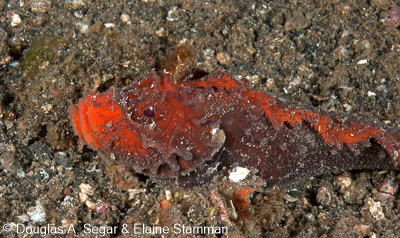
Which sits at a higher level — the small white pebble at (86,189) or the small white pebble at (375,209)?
the small white pebble at (86,189)

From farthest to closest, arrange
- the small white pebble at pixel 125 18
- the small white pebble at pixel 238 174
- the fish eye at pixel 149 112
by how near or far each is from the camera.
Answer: the small white pebble at pixel 125 18 → the small white pebble at pixel 238 174 → the fish eye at pixel 149 112

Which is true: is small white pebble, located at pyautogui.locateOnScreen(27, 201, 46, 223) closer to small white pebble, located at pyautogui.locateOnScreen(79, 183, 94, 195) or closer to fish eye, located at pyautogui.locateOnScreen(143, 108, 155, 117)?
small white pebble, located at pyautogui.locateOnScreen(79, 183, 94, 195)

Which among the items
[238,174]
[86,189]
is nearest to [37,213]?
[86,189]

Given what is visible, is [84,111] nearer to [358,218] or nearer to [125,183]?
[125,183]

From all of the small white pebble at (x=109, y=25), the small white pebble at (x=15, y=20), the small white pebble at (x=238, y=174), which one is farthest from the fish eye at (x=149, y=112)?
the small white pebble at (x=15, y=20)

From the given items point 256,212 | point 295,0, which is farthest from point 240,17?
point 256,212

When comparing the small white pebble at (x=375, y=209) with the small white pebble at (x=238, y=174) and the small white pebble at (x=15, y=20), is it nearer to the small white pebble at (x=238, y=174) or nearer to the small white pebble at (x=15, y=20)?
the small white pebble at (x=238, y=174)
